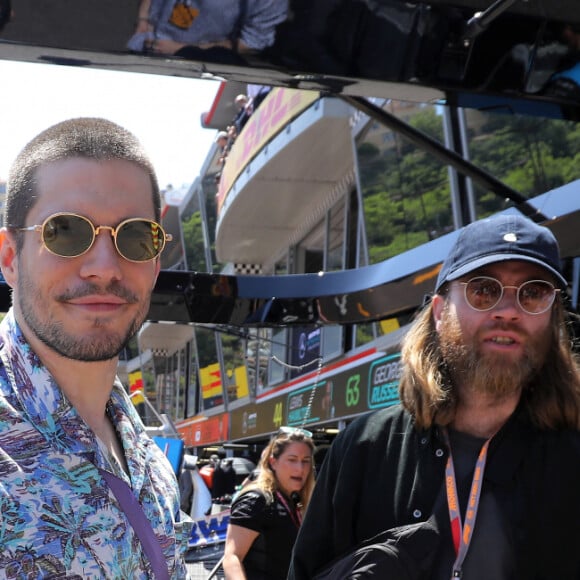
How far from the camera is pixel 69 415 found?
60.2 inches

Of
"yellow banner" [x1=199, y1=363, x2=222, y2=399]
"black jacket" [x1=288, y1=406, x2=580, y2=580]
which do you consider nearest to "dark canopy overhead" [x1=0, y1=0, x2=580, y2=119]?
"black jacket" [x1=288, y1=406, x2=580, y2=580]

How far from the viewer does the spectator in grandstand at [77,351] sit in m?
1.39

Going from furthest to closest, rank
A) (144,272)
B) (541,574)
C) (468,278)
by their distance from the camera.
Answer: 1. (468,278)
2. (541,574)
3. (144,272)

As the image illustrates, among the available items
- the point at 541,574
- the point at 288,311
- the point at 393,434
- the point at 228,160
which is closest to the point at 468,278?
the point at 393,434

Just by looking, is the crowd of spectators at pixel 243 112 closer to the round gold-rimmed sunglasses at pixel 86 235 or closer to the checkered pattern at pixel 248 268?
the checkered pattern at pixel 248 268

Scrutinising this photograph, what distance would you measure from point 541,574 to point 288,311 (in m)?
3.88

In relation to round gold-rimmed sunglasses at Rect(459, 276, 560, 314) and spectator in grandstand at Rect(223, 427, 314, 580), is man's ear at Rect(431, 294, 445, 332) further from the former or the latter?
spectator in grandstand at Rect(223, 427, 314, 580)

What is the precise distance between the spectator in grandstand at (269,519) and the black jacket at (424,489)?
288 cm

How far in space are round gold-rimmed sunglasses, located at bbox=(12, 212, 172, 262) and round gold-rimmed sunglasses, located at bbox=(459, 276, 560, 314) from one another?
42.3 inches

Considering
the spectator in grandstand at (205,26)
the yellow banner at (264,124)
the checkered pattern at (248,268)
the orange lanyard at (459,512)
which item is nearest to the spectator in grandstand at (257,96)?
the yellow banner at (264,124)

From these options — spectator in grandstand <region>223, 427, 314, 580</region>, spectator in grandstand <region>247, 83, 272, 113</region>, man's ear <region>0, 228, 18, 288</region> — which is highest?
spectator in grandstand <region>247, 83, 272, 113</region>

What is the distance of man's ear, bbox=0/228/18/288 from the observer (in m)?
1.63

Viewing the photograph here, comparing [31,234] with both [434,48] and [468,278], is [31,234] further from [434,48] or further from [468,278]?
[434,48]

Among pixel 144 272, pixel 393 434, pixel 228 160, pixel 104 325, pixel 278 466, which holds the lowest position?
pixel 278 466
